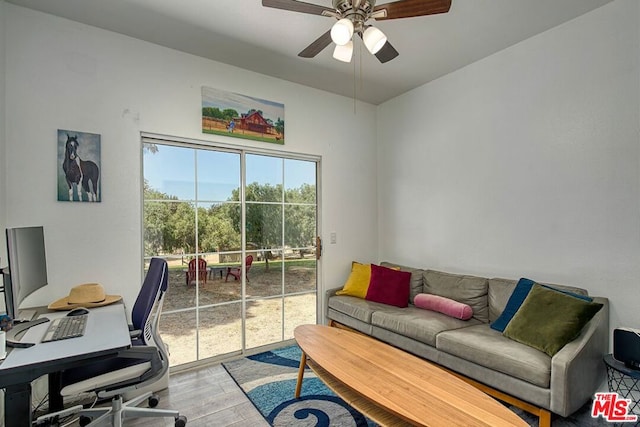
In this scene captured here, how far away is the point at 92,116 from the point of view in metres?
2.54

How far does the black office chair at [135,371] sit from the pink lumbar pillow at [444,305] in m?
2.24

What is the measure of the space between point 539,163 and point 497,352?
163 cm

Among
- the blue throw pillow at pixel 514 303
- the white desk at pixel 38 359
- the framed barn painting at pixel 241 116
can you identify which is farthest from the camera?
the framed barn painting at pixel 241 116

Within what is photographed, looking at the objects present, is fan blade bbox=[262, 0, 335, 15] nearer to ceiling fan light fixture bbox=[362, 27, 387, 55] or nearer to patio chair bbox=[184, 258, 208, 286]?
ceiling fan light fixture bbox=[362, 27, 387, 55]

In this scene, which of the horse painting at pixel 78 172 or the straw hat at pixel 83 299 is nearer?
the straw hat at pixel 83 299

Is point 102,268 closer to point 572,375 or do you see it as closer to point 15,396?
point 15,396

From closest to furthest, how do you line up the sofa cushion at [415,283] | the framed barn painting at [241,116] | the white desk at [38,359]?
the white desk at [38,359]
the framed barn painting at [241,116]
the sofa cushion at [415,283]

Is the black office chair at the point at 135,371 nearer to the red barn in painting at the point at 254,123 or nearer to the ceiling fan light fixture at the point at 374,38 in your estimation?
the red barn in painting at the point at 254,123

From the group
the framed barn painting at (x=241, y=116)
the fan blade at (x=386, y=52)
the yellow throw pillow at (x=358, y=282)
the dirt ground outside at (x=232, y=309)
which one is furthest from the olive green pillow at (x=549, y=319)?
the framed barn painting at (x=241, y=116)

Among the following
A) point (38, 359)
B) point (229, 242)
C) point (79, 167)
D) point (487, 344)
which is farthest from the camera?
point (229, 242)

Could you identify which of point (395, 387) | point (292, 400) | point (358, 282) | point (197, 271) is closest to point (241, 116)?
point (197, 271)

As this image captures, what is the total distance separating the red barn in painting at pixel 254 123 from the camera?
10.7 ft

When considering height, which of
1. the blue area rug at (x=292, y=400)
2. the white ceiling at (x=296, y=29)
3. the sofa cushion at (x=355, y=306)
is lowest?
the blue area rug at (x=292, y=400)

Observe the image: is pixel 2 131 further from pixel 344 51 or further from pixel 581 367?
pixel 581 367
